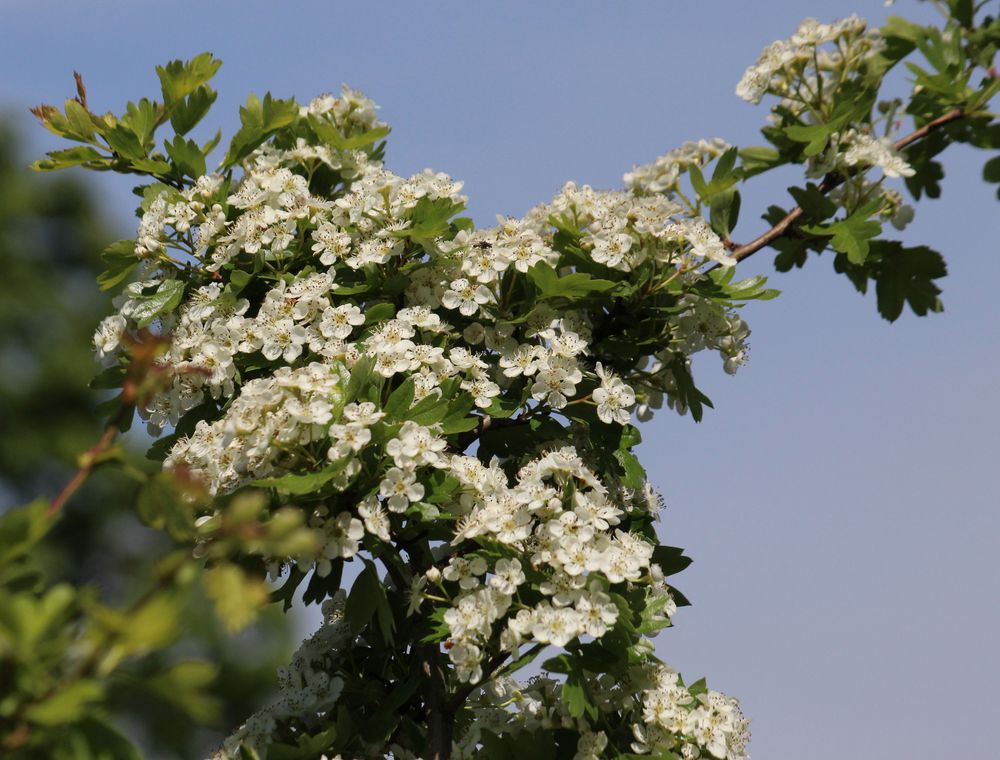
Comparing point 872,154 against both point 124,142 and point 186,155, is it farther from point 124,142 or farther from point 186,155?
point 124,142

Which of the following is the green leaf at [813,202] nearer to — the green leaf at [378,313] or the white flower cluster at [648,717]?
the green leaf at [378,313]

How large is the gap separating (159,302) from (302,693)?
1.36 metres

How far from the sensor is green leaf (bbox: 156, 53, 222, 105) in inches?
161

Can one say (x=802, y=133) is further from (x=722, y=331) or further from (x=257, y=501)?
(x=257, y=501)

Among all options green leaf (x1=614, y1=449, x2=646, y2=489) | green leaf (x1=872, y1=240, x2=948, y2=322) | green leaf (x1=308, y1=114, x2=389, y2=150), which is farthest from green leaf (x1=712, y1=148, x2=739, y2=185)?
green leaf (x1=308, y1=114, x2=389, y2=150)

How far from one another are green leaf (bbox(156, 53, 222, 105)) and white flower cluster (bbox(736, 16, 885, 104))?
183 centimetres

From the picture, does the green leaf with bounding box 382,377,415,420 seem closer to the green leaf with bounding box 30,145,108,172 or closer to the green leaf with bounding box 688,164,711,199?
the green leaf with bounding box 688,164,711,199

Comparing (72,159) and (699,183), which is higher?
(699,183)

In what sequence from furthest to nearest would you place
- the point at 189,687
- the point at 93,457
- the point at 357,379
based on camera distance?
the point at 357,379 → the point at 93,457 → the point at 189,687

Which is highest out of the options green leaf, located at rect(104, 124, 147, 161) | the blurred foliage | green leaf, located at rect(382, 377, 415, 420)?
the blurred foliage

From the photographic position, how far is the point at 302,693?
368cm

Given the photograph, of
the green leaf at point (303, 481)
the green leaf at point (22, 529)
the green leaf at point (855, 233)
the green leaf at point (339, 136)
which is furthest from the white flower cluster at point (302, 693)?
the green leaf at point (855, 233)

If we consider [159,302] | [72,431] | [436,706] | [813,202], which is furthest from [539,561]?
[72,431]

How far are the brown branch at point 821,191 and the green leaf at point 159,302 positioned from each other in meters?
1.86
